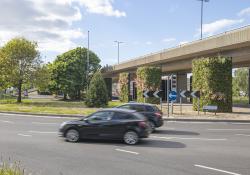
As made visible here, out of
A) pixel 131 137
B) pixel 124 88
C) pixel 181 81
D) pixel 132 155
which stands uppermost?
pixel 181 81

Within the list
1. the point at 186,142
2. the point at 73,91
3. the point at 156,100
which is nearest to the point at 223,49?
the point at 156,100

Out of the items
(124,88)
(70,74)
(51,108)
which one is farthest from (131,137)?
(70,74)

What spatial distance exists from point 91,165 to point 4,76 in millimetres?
45269

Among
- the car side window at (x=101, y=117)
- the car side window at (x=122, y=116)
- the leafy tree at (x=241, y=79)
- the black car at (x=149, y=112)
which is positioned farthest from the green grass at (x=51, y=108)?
the leafy tree at (x=241, y=79)

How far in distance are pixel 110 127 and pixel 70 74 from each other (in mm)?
62413

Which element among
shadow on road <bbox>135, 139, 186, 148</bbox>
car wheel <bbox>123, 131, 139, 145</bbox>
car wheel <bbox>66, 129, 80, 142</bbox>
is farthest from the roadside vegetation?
car wheel <bbox>123, 131, 139, 145</bbox>

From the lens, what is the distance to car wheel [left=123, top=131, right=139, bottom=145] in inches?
591

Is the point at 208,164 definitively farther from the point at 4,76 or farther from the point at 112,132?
the point at 4,76

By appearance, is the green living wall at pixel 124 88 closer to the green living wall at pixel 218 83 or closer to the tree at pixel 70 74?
the tree at pixel 70 74

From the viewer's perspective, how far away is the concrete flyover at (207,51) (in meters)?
34.8

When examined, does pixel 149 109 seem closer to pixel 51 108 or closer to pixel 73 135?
pixel 73 135

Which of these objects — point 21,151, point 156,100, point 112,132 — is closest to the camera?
point 21,151

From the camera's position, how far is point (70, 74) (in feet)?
251

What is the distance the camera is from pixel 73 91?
248 feet
